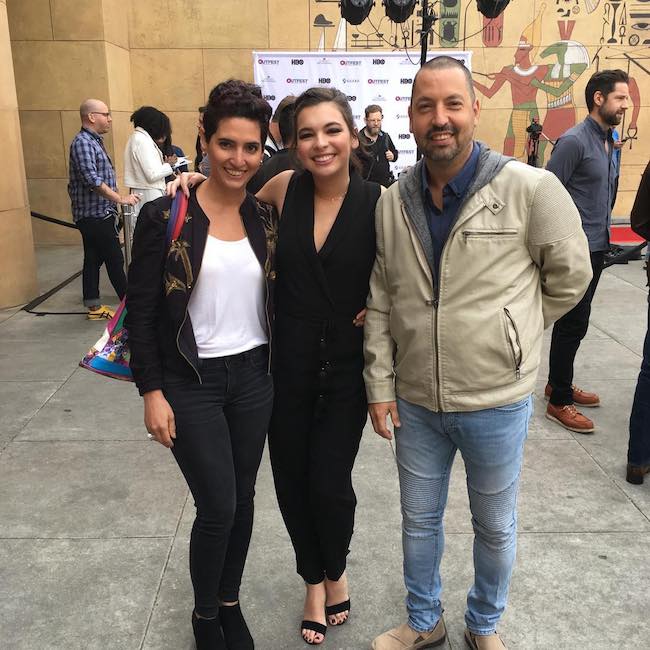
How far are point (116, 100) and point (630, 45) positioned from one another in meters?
9.03

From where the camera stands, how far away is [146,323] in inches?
85.7

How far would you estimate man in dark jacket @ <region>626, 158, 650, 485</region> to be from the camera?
3.58m

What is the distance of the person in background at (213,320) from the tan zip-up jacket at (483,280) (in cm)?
45

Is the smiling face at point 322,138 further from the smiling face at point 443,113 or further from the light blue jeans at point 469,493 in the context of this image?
the light blue jeans at point 469,493

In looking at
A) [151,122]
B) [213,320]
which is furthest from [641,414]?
[151,122]

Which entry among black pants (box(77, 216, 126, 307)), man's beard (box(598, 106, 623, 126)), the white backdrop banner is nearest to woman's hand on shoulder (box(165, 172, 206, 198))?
man's beard (box(598, 106, 623, 126))

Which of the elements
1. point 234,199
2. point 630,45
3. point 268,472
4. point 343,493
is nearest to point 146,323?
point 234,199

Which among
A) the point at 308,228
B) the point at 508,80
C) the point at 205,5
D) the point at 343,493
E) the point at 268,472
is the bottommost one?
the point at 268,472

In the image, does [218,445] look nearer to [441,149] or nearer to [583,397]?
[441,149]

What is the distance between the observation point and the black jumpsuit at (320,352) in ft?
7.57

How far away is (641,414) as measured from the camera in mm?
A: 3666

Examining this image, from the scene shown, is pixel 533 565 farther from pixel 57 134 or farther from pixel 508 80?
pixel 508 80

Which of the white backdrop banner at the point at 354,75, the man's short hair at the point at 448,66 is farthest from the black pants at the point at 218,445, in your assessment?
the white backdrop banner at the point at 354,75

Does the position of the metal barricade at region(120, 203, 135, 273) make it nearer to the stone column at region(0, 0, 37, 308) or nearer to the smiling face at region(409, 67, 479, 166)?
the stone column at region(0, 0, 37, 308)
